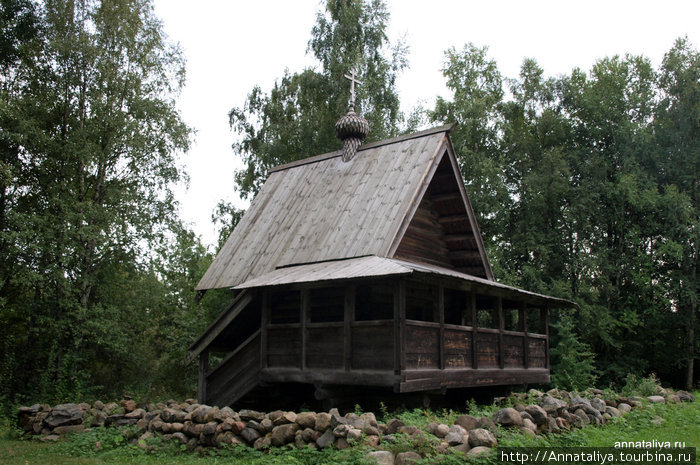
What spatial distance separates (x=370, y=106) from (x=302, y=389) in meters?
15.5

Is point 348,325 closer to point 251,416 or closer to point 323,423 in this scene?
point 251,416

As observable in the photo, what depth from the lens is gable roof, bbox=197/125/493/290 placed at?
1230cm

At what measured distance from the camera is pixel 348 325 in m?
10.5

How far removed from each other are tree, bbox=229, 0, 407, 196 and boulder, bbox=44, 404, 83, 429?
1575 cm

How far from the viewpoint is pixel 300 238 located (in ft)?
44.2

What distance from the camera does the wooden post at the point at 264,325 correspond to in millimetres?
11836

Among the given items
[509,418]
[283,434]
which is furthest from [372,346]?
[509,418]

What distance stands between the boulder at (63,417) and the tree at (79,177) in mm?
5618

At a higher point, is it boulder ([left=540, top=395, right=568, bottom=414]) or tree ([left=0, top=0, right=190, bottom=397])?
tree ([left=0, top=0, right=190, bottom=397])

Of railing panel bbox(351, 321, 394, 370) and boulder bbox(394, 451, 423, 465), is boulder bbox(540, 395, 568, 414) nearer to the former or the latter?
railing panel bbox(351, 321, 394, 370)

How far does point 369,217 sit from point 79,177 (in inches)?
425

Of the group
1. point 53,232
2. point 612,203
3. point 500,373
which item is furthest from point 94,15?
point 612,203

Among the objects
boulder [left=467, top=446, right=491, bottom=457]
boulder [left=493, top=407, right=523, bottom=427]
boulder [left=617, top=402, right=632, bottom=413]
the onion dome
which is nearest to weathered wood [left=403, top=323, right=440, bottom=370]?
boulder [left=493, top=407, right=523, bottom=427]

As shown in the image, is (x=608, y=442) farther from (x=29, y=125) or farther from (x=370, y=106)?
(x=370, y=106)
